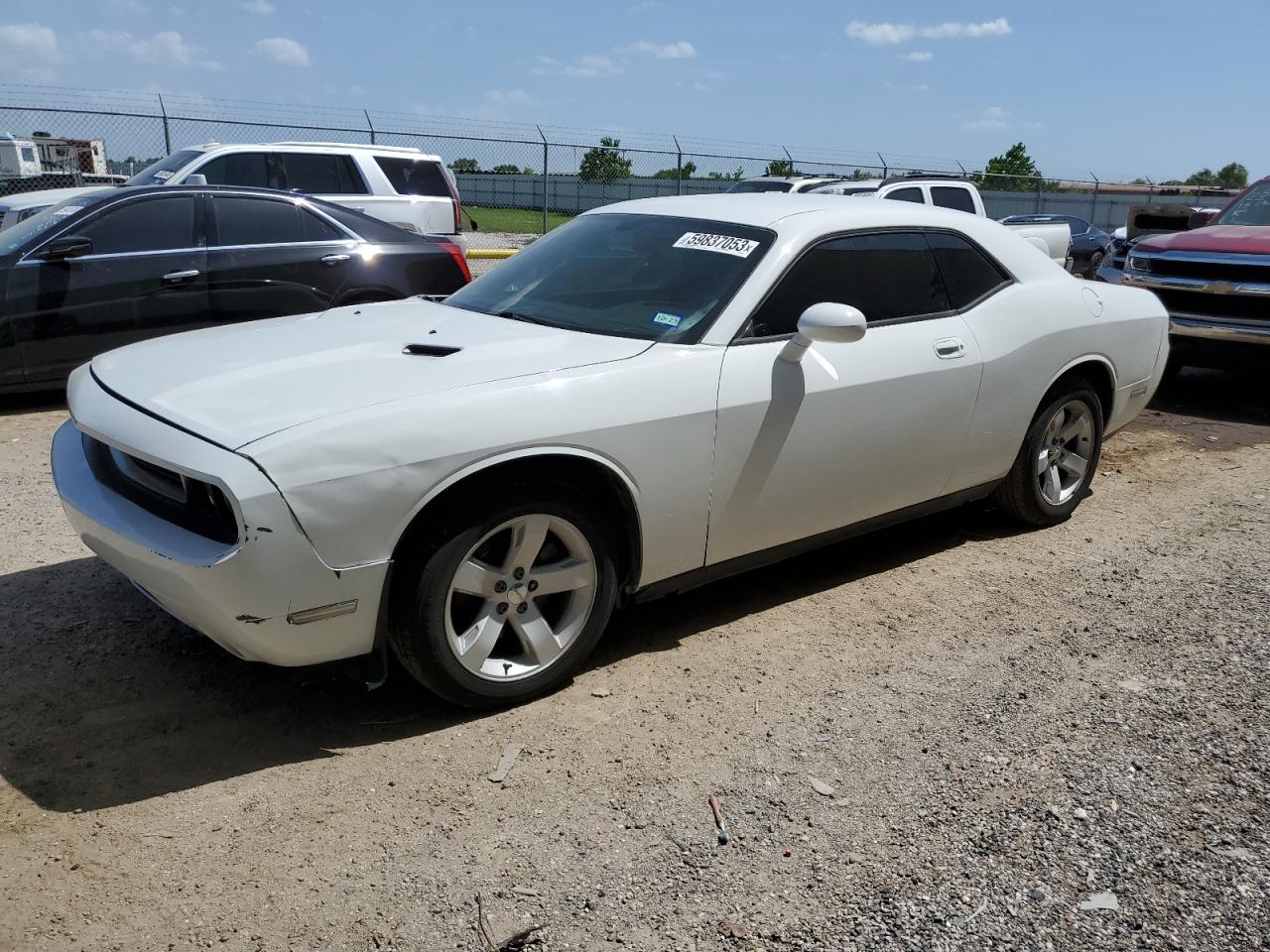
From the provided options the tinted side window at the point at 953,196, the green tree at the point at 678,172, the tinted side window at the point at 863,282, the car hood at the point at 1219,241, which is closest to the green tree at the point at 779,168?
the green tree at the point at 678,172

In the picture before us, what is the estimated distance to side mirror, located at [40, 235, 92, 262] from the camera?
22.8ft

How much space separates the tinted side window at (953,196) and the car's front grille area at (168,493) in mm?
12094

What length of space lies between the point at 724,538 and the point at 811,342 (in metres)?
0.78

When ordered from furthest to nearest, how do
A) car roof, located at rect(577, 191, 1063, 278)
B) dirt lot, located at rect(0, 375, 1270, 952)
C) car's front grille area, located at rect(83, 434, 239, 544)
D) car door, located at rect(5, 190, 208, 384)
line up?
car door, located at rect(5, 190, 208, 384), car roof, located at rect(577, 191, 1063, 278), car's front grille area, located at rect(83, 434, 239, 544), dirt lot, located at rect(0, 375, 1270, 952)

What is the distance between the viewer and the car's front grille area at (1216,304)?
824cm

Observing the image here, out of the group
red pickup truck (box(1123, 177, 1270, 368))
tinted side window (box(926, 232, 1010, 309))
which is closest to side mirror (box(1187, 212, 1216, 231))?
red pickup truck (box(1123, 177, 1270, 368))

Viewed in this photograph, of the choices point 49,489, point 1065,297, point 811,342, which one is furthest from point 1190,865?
point 49,489

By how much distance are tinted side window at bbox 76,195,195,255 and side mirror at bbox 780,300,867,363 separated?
17.6 ft

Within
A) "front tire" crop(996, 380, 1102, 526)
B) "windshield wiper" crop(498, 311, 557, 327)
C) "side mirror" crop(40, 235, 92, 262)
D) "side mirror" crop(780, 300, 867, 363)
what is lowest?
"front tire" crop(996, 380, 1102, 526)

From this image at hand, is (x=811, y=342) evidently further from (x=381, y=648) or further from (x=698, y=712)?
(x=381, y=648)

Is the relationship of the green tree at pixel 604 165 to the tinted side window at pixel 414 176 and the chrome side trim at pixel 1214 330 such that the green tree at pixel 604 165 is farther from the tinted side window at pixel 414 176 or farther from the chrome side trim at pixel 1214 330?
the chrome side trim at pixel 1214 330

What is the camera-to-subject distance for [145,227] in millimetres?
7309

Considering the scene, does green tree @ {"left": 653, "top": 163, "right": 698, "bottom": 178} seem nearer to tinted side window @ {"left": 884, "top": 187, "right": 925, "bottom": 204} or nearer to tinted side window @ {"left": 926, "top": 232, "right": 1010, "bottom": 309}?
tinted side window @ {"left": 884, "top": 187, "right": 925, "bottom": 204}

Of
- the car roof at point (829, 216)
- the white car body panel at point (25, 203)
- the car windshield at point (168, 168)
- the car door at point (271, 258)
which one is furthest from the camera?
the car windshield at point (168, 168)
